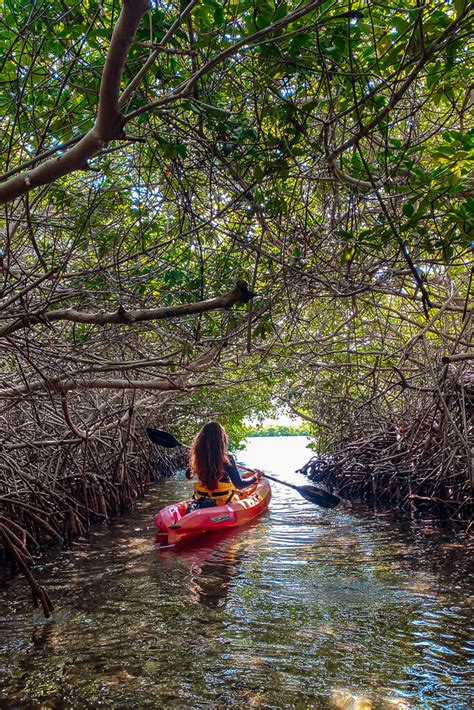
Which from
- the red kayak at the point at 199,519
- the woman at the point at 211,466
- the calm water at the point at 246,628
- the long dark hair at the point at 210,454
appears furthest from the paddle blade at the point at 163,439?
the calm water at the point at 246,628

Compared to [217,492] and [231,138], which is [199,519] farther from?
[231,138]

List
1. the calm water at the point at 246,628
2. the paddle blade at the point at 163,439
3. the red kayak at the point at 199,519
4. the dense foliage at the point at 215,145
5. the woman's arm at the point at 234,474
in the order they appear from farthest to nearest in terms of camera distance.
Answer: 1. the woman's arm at the point at 234,474
2. the paddle blade at the point at 163,439
3. the red kayak at the point at 199,519
4. the calm water at the point at 246,628
5. the dense foliage at the point at 215,145

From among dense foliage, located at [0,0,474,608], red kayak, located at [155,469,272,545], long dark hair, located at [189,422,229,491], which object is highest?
dense foliage, located at [0,0,474,608]

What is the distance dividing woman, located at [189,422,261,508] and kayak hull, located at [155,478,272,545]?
146 mm

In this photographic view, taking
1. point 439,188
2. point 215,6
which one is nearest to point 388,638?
point 439,188

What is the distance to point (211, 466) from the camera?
609 centimetres

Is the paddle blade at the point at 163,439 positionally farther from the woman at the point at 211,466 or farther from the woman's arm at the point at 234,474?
the woman's arm at the point at 234,474

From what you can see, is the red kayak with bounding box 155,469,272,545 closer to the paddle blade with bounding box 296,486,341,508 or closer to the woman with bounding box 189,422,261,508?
the woman with bounding box 189,422,261,508

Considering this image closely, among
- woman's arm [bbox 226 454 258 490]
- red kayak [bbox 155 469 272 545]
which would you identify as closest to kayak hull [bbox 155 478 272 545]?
red kayak [bbox 155 469 272 545]

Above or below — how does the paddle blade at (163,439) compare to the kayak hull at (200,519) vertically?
above

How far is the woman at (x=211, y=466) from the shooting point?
607 centimetres

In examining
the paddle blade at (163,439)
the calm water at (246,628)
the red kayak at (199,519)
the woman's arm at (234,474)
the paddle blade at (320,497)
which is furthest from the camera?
the woman's arm at (234,474)

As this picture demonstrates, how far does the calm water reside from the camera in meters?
2.63

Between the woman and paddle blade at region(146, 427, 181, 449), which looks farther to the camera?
paddle blade at region(146, 427, 181, 449)
